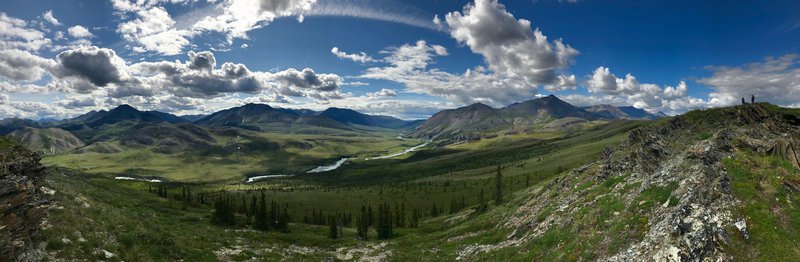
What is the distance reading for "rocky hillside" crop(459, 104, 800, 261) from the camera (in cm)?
2731

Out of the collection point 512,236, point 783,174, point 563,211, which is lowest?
point 512,236

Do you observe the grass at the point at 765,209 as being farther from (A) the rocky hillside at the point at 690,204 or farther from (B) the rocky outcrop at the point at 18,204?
(B) the rocky outcrop at the point at 18,204

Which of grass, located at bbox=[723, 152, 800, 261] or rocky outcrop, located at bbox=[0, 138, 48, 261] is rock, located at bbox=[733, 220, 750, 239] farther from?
rocky outcrop, located at bbox=[0, 138, 48, 261]

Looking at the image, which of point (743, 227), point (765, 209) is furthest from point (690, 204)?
point (765, 209)

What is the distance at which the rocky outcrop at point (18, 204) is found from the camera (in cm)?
3294

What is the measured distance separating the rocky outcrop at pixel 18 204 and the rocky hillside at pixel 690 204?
49392 millimetres

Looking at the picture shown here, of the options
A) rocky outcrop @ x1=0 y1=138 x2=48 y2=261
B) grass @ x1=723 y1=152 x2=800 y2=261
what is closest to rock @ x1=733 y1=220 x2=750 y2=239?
grass @ x1=723 y1=152 x2=800 y2=261

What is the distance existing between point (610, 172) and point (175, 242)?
6656 centimetres

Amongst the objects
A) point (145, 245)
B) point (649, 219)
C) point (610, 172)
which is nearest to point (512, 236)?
point (610, 172)

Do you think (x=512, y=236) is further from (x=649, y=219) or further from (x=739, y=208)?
(x=739, y=208)

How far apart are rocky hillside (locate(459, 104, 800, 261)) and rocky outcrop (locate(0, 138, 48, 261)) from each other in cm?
4939

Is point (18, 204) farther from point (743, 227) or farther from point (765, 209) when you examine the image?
point (765, 209)

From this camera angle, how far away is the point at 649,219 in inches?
1363

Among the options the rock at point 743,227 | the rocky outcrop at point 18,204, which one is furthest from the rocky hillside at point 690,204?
the rocky outcrop at point 18,204
